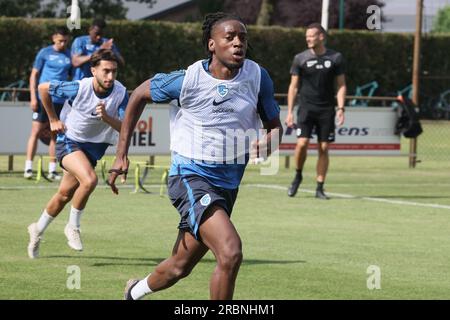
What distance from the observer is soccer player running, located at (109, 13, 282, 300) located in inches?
336

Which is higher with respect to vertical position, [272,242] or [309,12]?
[309,12]

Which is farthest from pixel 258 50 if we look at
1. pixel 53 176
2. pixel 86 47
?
pixel 53 176

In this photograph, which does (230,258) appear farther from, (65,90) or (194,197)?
(65,90)

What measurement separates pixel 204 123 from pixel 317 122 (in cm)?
986

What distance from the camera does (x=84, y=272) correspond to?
1097cm

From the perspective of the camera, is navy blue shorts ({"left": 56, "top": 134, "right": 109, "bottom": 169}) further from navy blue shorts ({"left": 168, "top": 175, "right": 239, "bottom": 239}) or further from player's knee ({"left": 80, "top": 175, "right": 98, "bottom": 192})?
navy blue shorts ({"left": 168, "top": 175, "right": 239, "bottom": 239})

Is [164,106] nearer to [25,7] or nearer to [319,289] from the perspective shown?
[319,289]

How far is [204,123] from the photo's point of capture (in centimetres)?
867

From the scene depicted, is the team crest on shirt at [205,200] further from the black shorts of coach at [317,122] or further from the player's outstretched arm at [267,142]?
the black shorts of coach at [317,122]

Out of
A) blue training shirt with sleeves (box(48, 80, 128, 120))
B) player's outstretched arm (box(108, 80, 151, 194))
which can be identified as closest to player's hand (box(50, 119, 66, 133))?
blue training shirt with sleeves (box(48, 80, 128, 120))

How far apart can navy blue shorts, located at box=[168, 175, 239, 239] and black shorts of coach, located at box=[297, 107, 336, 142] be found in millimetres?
9653
